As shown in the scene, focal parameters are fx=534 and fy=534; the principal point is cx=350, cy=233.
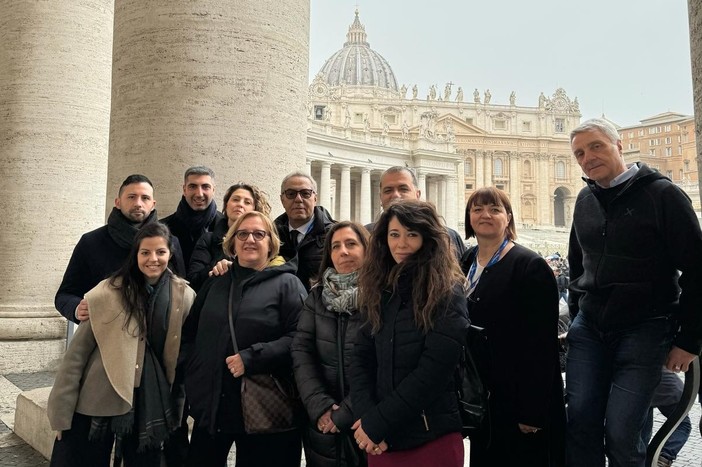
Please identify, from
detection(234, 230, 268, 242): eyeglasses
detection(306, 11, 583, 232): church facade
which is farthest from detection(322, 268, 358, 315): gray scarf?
detection(306, 11, 583, 232): church facade

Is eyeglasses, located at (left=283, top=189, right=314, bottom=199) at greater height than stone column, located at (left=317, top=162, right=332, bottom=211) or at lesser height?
lesser

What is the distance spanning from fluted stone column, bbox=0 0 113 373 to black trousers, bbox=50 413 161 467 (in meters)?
5.29

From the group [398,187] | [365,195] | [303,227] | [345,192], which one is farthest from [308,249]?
[365,195]

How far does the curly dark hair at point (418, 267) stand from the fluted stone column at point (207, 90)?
1843 millimetres

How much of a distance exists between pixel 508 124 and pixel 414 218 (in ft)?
329

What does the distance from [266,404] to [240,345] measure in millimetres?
328

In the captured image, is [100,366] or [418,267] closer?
[418,267]

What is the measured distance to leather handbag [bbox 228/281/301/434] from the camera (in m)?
2.69

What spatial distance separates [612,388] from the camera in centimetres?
264

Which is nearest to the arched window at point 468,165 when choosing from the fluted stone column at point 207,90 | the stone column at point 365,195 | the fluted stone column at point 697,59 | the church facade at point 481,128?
the church facade at point 481,128

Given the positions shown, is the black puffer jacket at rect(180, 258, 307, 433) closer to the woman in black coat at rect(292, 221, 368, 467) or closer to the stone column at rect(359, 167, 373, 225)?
the woman in black coat at rect(292, 221, 368, 467)

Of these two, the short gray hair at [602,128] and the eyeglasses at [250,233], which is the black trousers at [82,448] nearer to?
the eyeglasses at [250,233]

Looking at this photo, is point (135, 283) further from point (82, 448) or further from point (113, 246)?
point (82, 448)

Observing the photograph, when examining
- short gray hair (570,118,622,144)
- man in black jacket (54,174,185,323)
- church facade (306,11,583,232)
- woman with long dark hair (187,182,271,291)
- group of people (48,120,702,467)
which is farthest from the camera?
church facade (306,11,583,232)
